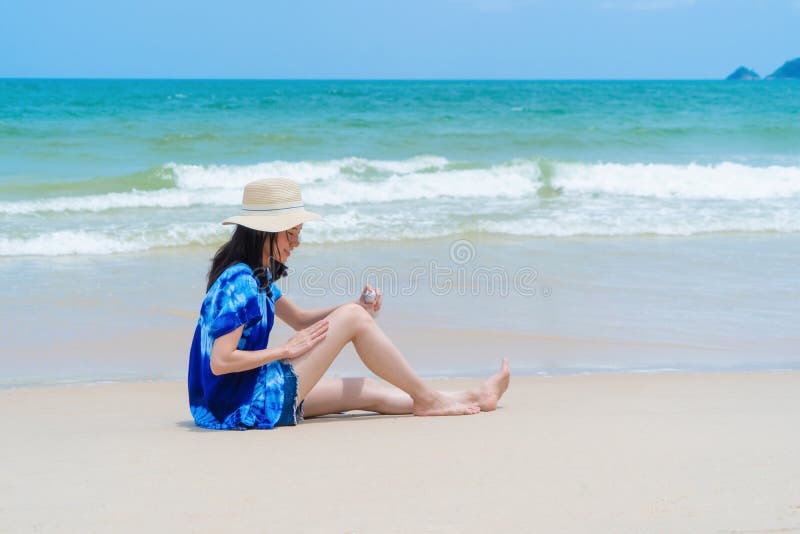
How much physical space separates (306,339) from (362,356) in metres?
0.28

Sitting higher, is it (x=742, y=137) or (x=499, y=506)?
(x=742, y=137)

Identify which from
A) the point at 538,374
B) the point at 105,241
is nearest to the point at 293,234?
the point at 538,374

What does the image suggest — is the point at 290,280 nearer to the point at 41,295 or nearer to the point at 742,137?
the point at 41,295

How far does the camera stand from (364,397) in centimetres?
425

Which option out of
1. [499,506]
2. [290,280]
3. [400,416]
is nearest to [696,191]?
[290,280]

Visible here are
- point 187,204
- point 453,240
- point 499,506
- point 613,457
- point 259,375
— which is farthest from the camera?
point 187,204

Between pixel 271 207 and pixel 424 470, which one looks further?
pixel 271 207

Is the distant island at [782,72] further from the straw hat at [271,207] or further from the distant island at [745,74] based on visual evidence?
the straw hat at [271,207]

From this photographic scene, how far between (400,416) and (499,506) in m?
1.43

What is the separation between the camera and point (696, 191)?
1609 centimetres

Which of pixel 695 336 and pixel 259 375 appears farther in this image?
pixel 695 336

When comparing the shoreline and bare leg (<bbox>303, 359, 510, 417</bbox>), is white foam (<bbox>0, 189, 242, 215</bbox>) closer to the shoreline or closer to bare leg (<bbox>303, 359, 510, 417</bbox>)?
the shoreline

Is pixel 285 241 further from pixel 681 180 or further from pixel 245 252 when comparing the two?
pixel 681 180

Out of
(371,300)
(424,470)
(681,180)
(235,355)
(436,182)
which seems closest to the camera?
(424,470)
